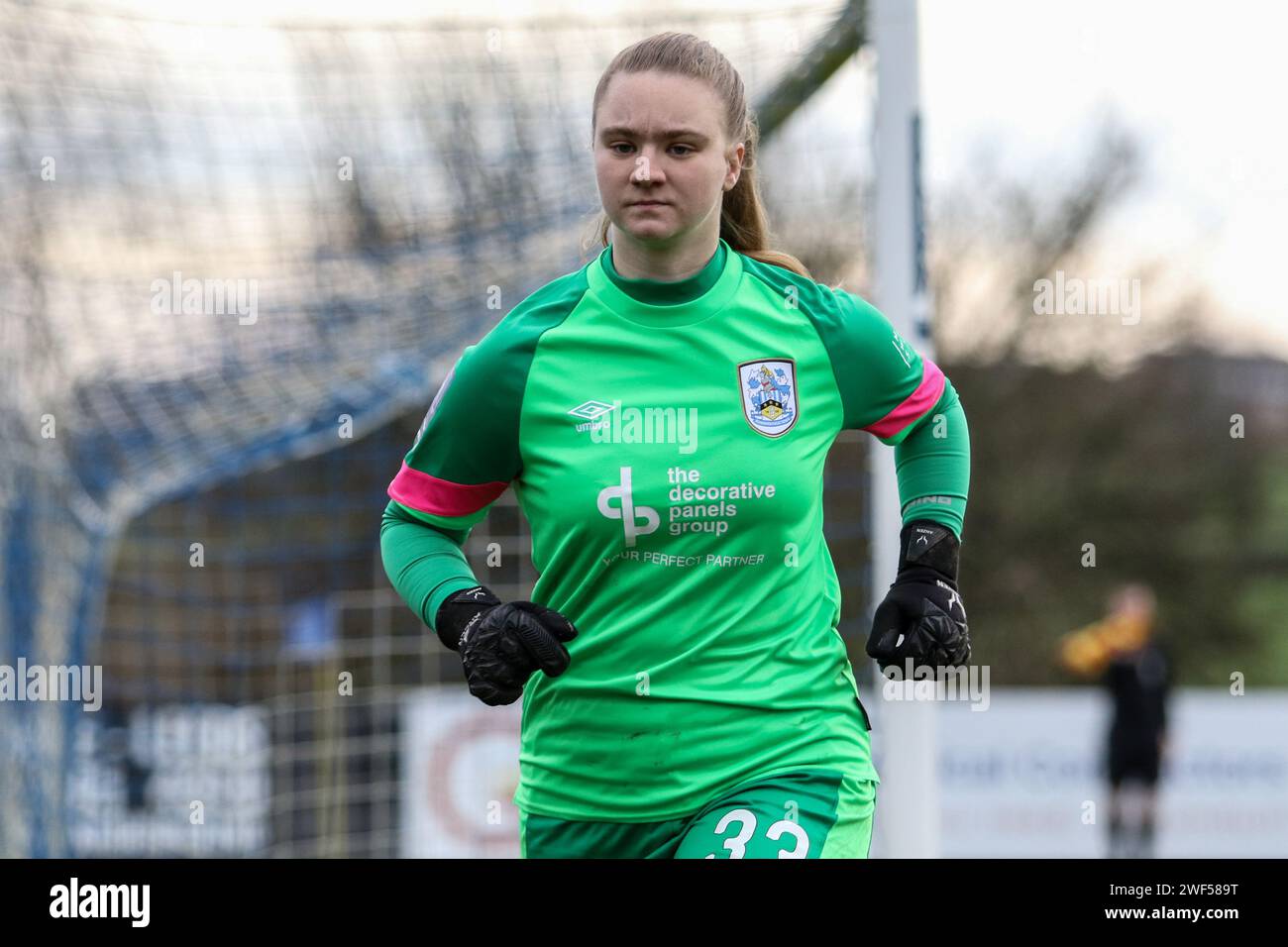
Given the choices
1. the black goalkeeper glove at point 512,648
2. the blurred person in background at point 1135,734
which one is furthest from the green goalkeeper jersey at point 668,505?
the blurred person in background at point 1135,734

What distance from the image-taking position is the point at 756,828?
2617 mm

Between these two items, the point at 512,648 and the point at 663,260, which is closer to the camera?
the point at 512,648

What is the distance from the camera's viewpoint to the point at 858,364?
282cm

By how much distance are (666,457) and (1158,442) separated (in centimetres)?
1739

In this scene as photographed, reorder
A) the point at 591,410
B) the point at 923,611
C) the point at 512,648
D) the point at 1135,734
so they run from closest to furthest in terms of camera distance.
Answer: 1. the point at 512,648
2. the point at 591,410
3. the point at 923,611
4. the point at 1135,734

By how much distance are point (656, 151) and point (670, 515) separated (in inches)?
22.6

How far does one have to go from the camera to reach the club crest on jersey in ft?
8.87

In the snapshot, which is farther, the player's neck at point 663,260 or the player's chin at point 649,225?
the player's neck at point 663,260

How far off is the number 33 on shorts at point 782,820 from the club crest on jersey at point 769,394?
568mm

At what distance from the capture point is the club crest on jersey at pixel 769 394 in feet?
8.87

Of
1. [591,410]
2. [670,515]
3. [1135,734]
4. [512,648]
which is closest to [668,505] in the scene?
[670,515]

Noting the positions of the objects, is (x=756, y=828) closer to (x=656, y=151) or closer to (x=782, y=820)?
(x=782, y=820)

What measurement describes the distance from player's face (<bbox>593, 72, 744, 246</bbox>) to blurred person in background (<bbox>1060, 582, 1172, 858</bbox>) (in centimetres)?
915

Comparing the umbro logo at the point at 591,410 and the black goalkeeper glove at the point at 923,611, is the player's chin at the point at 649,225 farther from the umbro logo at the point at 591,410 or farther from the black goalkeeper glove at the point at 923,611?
the black goalkeeper glove at the point at 923,611
